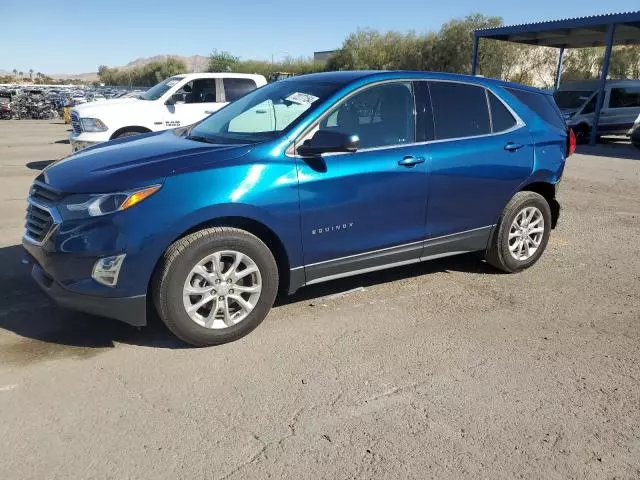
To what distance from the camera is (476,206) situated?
484cm

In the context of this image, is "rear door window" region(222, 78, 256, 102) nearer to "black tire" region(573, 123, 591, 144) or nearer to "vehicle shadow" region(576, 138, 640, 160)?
"vehicle shadow" region(576, 138, 640, 160)

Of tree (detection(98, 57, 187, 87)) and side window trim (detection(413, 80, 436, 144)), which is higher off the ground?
side window trim (detection(413, 80, 436, 144))

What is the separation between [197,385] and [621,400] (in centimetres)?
246

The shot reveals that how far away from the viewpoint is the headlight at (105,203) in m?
3.37

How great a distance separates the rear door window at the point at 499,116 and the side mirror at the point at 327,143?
176 centimetres

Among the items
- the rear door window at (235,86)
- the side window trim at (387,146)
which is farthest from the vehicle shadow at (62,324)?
the rear door window at (235,86)

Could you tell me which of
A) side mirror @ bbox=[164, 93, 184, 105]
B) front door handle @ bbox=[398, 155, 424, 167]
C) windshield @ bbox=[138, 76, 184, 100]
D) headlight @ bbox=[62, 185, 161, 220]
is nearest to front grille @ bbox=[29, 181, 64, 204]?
headlight @ bbox=[62, 185, 161, 220]

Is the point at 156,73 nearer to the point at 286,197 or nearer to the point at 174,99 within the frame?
the point at 174,99

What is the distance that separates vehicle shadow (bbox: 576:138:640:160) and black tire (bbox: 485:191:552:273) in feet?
40.4

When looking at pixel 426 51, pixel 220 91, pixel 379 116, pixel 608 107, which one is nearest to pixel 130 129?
pixel 220 91

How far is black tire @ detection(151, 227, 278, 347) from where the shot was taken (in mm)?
3490

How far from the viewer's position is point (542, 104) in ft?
18.0

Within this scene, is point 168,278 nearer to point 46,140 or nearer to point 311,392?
point 311,392

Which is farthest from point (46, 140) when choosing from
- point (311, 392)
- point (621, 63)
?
point (621, 63)
